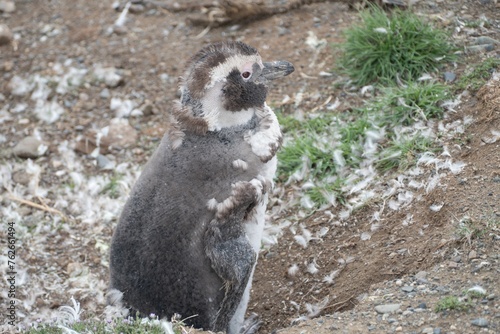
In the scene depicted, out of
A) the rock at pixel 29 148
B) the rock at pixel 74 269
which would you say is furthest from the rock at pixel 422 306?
the rock at pixel 29 148

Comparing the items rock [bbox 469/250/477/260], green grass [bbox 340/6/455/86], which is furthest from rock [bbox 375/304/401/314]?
green grass [bbox 340/6/455/86]

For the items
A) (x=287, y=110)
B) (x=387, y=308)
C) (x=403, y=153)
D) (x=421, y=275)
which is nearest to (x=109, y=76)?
(x=287, y=110)

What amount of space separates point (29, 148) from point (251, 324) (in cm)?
304

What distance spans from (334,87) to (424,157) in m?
1.48

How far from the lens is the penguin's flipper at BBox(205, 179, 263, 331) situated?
422 centimetres

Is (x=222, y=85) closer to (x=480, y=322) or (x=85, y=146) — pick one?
(x=480, y=322)

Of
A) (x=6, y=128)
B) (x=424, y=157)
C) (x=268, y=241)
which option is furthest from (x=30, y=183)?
(x=424, y=157)

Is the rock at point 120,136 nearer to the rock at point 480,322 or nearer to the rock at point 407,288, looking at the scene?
the rock at point 407,288

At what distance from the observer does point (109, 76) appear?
7.46 metres

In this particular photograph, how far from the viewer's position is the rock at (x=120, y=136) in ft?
22.6

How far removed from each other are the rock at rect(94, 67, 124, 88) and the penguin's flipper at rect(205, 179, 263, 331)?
134 inches

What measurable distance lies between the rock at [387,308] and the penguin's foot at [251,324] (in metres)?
1.03

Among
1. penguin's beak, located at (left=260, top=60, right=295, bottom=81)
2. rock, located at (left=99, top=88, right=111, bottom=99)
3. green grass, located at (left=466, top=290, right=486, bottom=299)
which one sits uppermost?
penguin's beak, located at (left=260, top=60, right=295, bottom=81)

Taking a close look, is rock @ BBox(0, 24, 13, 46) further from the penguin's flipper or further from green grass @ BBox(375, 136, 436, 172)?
the penguin's flipper
